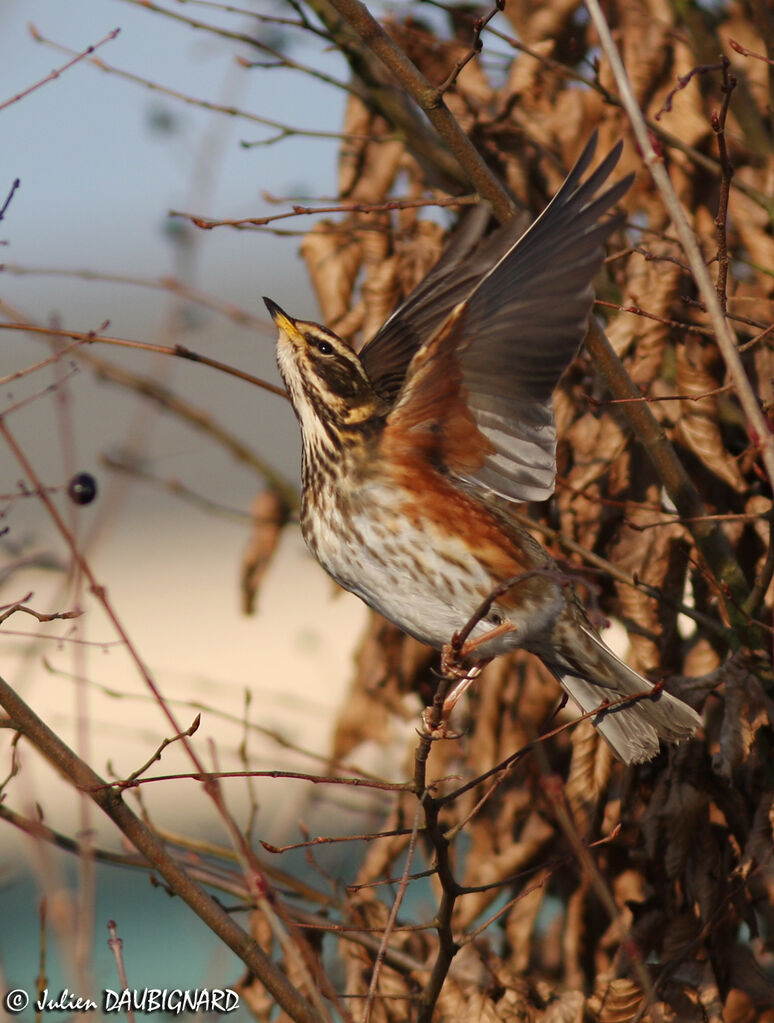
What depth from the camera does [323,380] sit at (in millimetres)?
4016

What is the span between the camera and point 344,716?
4.53 m

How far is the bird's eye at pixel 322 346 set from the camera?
3.95 meters

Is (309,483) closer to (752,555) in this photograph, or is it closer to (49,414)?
(752,555)

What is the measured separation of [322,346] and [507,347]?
2.66 ft

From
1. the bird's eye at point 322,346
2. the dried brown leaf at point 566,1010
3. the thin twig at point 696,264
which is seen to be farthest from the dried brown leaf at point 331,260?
the dried brown leaf at point 566,1010

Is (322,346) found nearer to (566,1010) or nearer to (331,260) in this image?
(331,260)

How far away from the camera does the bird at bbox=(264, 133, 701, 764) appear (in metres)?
3.35

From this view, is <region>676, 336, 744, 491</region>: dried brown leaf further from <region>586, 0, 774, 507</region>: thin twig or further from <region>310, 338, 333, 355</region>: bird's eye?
<region>586, 0, 774, 507</region>: thin twig

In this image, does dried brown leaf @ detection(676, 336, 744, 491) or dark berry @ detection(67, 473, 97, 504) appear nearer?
dark berry @ detection(67, 473, 97, 504)

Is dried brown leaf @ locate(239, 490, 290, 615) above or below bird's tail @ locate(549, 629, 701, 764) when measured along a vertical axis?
above

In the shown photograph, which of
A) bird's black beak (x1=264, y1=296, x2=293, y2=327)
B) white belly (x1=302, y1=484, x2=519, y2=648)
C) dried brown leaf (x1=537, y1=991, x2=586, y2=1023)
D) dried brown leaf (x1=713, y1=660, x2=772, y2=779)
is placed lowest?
dried brown leaf (x1=537, y1=991, x2=586, y2=1023)

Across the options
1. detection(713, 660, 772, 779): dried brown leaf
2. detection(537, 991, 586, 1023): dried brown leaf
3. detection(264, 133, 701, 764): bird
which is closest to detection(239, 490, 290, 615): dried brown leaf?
detection(264, 133, 701, 764): bird

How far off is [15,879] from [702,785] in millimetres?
2154

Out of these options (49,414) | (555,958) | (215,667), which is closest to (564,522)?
(555,958)
